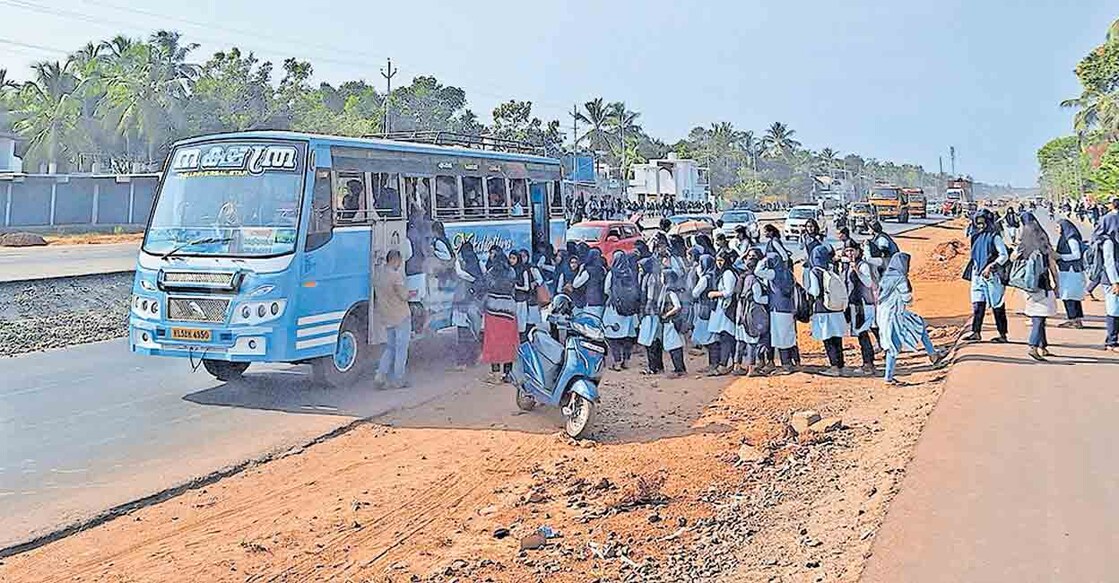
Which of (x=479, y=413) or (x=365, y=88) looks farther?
(x=365, y=88)

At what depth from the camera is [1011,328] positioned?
1396 cm

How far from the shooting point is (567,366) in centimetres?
909

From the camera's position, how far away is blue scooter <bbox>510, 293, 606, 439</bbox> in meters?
8.84

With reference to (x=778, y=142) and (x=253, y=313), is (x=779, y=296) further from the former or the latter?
(x=778, y=142)

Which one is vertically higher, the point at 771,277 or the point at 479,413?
the point at 771,277

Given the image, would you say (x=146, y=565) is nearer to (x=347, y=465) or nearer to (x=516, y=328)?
(x=347, y=465)

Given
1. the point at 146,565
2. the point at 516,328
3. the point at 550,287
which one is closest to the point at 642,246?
the point at 550,287

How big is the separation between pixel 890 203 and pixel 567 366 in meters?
52.7

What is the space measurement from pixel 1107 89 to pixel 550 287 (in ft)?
182

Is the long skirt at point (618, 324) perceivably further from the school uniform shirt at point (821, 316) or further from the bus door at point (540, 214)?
the bus door at point (540, 214)

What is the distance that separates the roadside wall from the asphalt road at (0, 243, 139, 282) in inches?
264

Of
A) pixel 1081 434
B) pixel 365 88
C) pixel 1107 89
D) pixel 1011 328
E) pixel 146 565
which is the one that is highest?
pixel 365 88

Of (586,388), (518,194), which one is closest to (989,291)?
(586,388)

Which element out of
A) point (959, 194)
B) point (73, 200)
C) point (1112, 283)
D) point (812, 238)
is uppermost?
point (959, 194)
